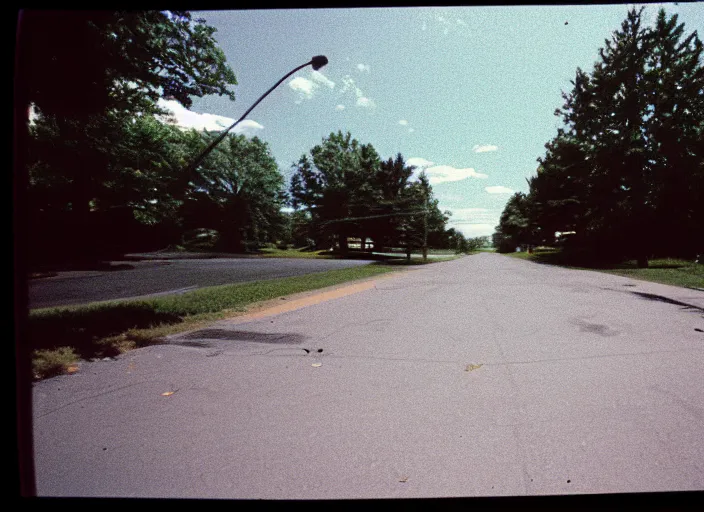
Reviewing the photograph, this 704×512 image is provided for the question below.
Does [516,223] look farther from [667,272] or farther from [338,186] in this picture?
[667,272]

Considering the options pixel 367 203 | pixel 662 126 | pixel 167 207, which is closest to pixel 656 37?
pixel 662 126

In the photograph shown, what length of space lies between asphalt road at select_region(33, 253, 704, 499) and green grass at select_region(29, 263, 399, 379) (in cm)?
51

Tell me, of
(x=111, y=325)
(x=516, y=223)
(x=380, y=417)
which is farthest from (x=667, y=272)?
(x=516, y=223)

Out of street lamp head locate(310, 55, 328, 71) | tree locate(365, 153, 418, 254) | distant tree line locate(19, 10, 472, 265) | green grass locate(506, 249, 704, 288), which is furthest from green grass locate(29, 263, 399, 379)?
tree locate(365, 153, 418, 254)

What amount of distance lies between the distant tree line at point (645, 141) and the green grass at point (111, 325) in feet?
93.5

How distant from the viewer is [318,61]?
735 cm

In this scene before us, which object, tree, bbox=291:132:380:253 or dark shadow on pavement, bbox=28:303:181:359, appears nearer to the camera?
dark shadow on pavement, bbox=28:303:181:359

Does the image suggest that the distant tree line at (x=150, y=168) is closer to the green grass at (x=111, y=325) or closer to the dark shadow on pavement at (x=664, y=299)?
the green grass at (x=111, y=325)

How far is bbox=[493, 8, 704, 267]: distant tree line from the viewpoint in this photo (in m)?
22.4

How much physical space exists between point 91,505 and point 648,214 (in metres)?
32.2

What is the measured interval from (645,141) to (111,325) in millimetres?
33339

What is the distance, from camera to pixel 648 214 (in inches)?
914

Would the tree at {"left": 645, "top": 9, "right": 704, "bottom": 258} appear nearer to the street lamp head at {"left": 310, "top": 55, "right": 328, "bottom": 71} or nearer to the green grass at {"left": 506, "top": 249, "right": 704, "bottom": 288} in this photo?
the green grass at {"left": 506, "top": 249, "right": 704, "bottom": 288}

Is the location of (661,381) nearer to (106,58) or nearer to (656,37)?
(106,58)
